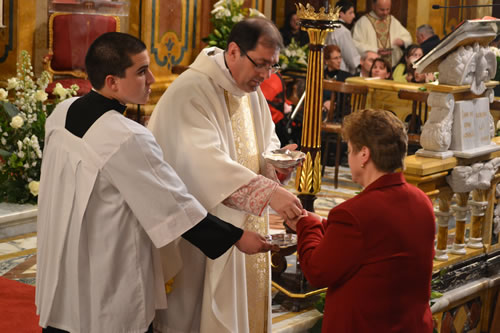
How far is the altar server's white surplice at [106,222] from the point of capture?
8.82ft

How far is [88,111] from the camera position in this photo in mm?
2779

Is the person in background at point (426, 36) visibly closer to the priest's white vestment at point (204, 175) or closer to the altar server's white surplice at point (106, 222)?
the priest's white vestment at point (204, 175)

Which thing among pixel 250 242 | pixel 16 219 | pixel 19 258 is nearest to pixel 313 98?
pixel 250 242

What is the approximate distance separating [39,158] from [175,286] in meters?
3.42

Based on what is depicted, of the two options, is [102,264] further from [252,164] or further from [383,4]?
[383,4]

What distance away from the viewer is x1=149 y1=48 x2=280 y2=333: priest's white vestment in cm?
324

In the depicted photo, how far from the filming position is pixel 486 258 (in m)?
6.02

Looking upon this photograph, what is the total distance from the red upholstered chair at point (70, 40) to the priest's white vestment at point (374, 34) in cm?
466

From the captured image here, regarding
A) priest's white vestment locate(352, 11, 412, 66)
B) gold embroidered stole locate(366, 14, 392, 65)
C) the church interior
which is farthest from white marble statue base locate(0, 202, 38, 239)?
gold embroidered stole locate(366, 14, 392, 65)

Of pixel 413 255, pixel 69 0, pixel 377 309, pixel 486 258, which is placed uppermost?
pixel 69 0

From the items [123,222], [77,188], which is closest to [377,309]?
[123,222]

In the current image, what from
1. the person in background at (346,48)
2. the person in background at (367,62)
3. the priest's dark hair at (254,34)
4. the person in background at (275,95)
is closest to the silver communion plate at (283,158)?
the priest's dark hair at (254,34)

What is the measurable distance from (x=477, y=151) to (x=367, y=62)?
275 inches

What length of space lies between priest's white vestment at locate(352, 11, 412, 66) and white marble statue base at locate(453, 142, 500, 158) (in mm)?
7337
